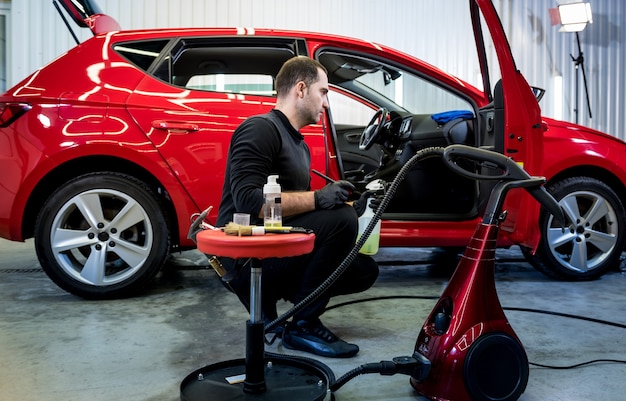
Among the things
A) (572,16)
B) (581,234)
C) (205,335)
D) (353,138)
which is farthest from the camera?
(572,16)

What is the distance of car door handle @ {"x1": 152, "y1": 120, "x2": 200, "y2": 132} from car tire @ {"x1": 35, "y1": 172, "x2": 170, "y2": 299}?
0.28m

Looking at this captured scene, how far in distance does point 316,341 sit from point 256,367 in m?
0.52

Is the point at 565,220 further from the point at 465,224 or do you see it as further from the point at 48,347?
the point at 48,347

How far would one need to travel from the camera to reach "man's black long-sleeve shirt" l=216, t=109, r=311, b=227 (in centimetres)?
173

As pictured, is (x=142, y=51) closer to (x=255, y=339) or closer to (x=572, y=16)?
(x=255, y=339)

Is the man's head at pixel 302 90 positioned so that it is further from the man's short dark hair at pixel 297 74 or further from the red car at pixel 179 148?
the red car at pixel 179 148

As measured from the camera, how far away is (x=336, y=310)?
2.54 metres

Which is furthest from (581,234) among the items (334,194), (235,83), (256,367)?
(256,367)

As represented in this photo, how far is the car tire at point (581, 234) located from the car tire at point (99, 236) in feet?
6.42

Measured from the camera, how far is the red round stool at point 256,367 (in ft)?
4.14

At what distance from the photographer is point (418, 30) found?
6.33 m

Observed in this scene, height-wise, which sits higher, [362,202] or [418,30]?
[418,30]

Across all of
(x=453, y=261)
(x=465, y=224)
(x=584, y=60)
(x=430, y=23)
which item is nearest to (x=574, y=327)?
(x=465, y=224)

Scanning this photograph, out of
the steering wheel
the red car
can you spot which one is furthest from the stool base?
the steering wheel
